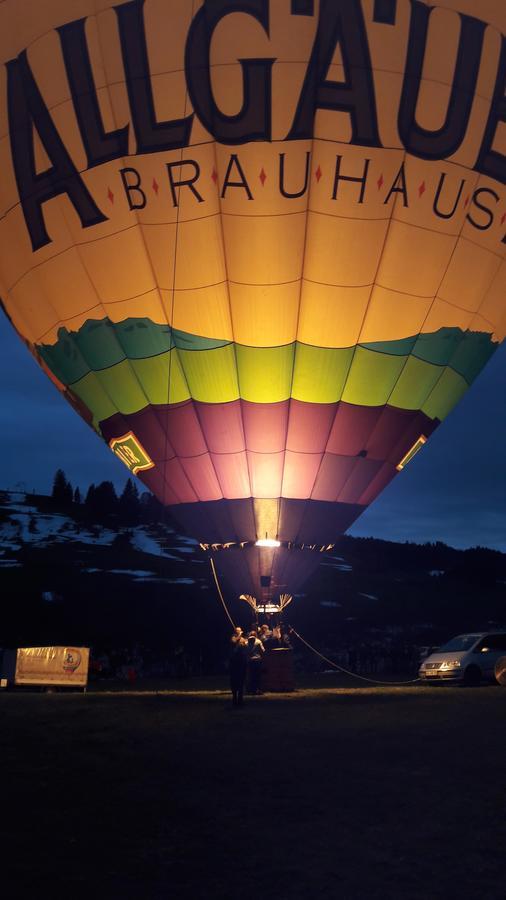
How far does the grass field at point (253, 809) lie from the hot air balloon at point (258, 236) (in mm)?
6177

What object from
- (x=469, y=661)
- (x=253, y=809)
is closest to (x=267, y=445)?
(x=469, y=661)

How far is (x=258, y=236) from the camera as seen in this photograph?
13.9 m

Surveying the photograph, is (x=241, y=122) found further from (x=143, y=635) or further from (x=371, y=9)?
(x=143, y=635)

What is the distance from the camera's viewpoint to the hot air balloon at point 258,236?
519 inches

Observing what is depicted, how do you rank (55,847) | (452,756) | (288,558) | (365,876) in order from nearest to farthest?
(365,876), (55,847), (452,756), (288,558)

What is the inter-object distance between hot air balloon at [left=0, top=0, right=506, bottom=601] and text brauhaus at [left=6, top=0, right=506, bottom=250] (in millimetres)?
31

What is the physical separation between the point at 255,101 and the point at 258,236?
2004 millimetres

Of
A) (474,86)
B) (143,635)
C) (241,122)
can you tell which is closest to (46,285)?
(241,122)

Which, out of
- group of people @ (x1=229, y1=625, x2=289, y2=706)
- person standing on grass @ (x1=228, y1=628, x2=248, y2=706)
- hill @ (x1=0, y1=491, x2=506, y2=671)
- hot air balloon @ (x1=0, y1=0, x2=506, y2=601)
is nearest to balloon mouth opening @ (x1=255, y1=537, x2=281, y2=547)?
hot air balloon @ (x1=0, y1=0, x2=506, y2=601)

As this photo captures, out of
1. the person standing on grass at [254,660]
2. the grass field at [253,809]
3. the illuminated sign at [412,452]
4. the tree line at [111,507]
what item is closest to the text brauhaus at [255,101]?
the illuminated sign at [412,452]

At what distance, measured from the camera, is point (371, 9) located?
13117 millimetres

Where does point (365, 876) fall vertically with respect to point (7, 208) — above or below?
below

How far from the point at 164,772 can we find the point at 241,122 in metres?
9.82

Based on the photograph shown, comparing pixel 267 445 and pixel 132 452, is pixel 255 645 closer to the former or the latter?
pixel 267 445
